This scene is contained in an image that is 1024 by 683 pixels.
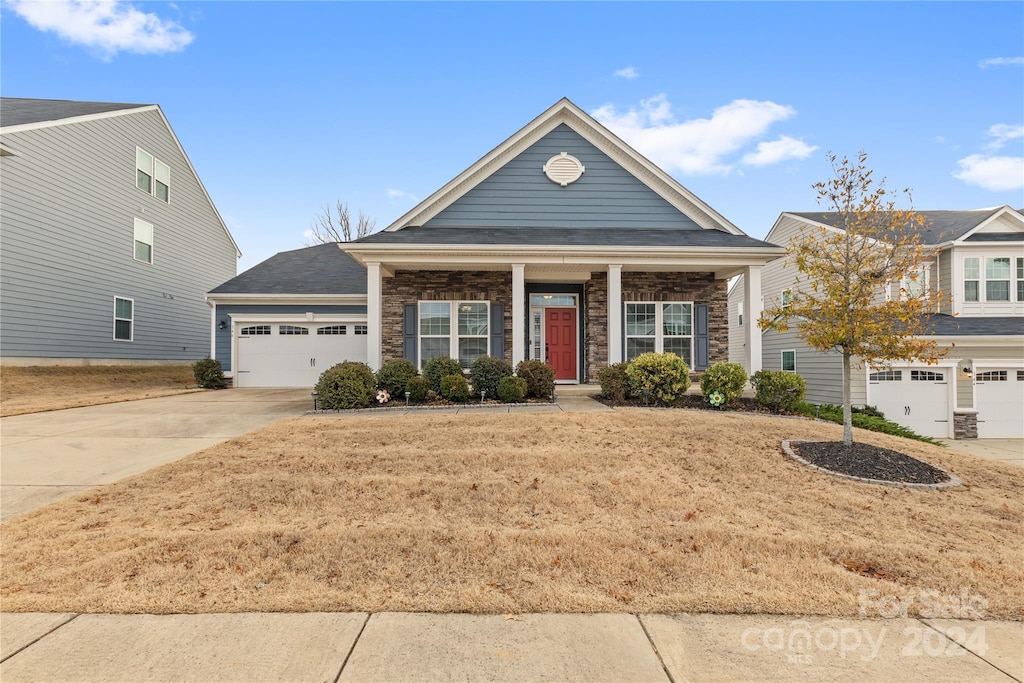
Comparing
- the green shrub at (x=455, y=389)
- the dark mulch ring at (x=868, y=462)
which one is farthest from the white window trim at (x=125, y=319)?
the dark mulch ring at (x=868, y=462)

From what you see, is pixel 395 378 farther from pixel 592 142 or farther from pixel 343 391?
pixel 592 142

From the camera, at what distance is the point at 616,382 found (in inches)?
387

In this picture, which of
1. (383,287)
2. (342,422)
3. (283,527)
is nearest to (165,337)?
(383,287)

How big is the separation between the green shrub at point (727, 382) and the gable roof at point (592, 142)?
4.76 meters

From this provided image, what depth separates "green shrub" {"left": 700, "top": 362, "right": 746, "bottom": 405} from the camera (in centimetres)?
972

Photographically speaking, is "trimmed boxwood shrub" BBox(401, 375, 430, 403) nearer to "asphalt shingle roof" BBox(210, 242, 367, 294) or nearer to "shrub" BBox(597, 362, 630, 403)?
"shrub" BBox(597, 362, 630, 403)

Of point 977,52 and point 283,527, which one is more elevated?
point 977,52

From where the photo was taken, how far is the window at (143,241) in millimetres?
17516

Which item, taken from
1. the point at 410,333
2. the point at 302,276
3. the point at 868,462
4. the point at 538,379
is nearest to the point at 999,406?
the point at 868,462

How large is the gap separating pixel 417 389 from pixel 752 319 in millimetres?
7999

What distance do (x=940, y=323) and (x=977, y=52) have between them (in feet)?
23.6

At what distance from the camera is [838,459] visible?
614 cm

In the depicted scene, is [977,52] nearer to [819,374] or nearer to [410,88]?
[819,374]

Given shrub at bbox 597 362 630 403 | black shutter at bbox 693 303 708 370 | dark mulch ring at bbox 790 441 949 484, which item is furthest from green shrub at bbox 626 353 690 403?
black shutter at bbox 693 303 708 370
